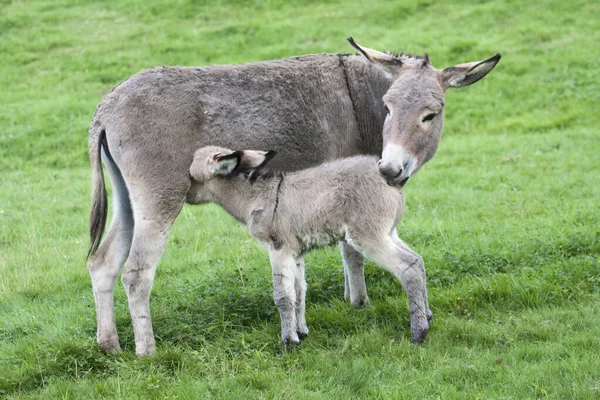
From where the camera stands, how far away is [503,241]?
735cm

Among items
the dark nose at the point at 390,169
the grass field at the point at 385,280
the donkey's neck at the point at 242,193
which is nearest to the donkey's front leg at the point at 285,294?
the grass field at the point at 385,280

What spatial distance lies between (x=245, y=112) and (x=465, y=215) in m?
4.16

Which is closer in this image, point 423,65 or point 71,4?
point 423,65

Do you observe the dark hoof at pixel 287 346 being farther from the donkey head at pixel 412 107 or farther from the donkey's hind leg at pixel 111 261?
the donkey head at pixel 412 107

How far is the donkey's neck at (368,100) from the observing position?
6.31 metres

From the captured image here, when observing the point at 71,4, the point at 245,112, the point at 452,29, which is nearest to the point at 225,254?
the point at 245,112

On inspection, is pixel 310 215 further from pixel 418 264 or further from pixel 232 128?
pixel 232 128

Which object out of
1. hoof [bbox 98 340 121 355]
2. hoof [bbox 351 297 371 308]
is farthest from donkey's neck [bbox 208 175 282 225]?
hoof [bbox 98 340 121 355]

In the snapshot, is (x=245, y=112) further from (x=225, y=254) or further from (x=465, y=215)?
(x=465, y=215)

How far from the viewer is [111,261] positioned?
19.6 ft

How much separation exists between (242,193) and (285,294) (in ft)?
3.18

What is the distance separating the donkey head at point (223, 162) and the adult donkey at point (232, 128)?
0.11m

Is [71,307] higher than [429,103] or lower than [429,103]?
lower

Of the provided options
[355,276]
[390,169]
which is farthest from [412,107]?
[355,276]
